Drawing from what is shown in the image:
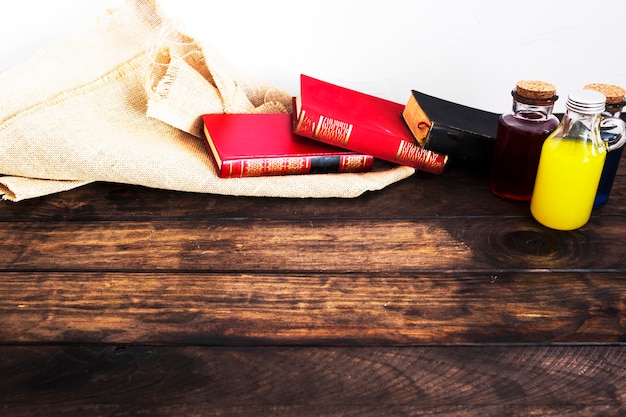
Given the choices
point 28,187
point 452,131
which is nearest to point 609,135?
point 452,131

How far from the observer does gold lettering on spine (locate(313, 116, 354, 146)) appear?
40.8 inches

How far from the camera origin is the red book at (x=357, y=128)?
3.40ft

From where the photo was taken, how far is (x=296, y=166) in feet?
3.44

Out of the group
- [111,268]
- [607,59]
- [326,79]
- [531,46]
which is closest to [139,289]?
[111,268]

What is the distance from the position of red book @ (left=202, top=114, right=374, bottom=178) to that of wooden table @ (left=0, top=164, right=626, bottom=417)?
5 centimetres

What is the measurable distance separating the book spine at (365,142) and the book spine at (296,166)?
0.02 meters

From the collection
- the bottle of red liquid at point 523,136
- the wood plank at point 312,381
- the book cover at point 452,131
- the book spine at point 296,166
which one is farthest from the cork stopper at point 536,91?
the wood plank at point 312,381

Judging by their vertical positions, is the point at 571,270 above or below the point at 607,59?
below

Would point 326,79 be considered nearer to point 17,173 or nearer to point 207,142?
point 207,142

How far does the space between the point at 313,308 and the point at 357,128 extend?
351mm

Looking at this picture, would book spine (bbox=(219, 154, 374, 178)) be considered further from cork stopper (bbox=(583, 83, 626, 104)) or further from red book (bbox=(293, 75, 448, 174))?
cork stopper (bbox=(583, 83, 626, 104))

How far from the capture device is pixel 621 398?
0.67m

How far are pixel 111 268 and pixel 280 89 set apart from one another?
0.53m

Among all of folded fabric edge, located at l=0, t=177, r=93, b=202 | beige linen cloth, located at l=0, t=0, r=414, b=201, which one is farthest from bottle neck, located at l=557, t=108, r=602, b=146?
folded fabric edge, located at l=0, t=177, r=93, b=202
